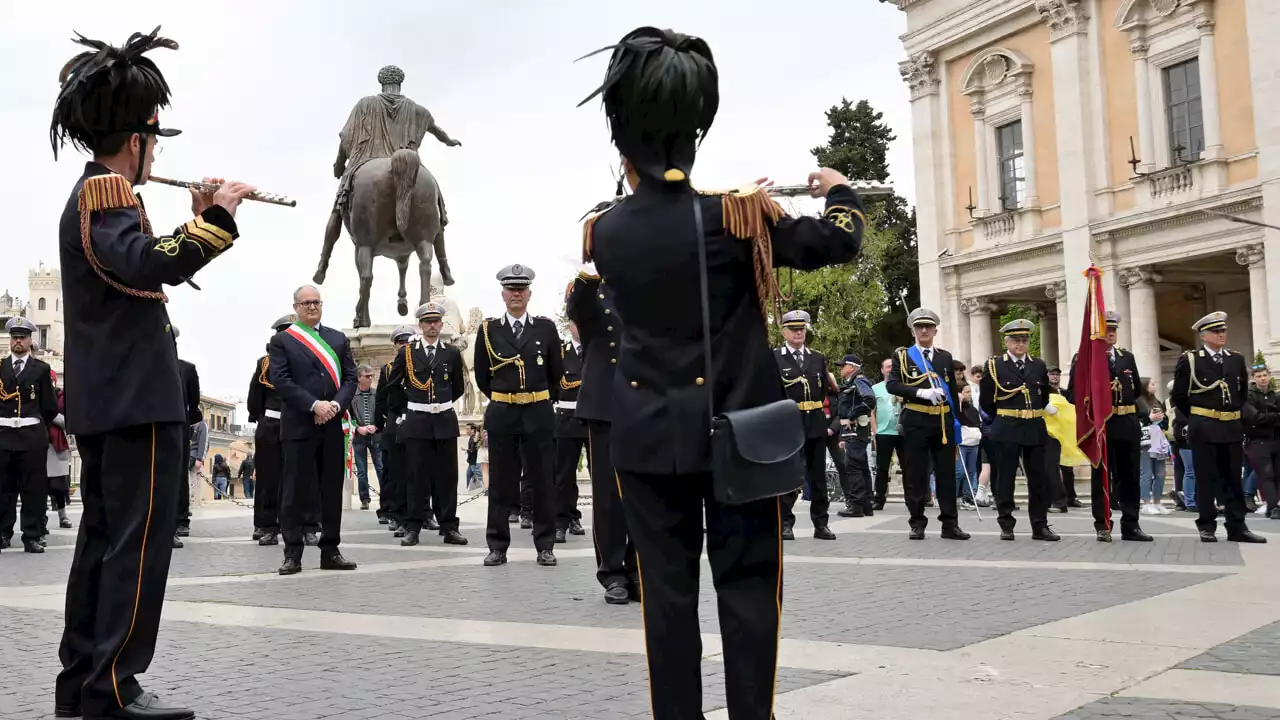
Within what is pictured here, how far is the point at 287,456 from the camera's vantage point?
9.87 meters

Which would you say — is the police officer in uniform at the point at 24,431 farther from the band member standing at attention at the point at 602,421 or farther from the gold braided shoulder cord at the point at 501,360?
the band member standing at attention at the point at 602,421

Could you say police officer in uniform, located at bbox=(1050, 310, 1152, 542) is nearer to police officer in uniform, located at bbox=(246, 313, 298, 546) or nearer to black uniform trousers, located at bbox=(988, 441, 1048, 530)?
black uniform trousers, located at bbox=(988, 441, 1048, 530)

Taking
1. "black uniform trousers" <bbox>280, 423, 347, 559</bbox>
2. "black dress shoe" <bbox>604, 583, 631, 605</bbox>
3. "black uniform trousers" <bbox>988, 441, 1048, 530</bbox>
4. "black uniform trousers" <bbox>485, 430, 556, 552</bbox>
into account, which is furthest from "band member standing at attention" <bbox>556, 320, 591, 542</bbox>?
"black dress shoe" <bbox>604, 583, 631, 605</bbox>

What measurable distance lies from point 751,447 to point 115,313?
2496 millimetres

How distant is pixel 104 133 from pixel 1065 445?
13871 mm

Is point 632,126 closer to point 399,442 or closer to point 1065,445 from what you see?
point 399,442

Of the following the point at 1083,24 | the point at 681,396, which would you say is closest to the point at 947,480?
the point at 681,396

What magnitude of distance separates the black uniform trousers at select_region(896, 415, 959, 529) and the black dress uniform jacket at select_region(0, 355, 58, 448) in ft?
28.0

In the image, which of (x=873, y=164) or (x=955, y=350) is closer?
(x=955, y=350)

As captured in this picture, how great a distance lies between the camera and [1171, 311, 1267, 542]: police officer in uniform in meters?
11.1

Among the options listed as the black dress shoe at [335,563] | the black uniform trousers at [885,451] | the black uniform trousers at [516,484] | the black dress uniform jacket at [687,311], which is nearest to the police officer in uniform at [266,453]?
the black dress shoe at [335,563]

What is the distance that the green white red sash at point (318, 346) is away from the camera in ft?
32.7

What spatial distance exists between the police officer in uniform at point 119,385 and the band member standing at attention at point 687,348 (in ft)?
5.40

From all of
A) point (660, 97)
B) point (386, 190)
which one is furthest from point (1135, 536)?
point (386, 190)
